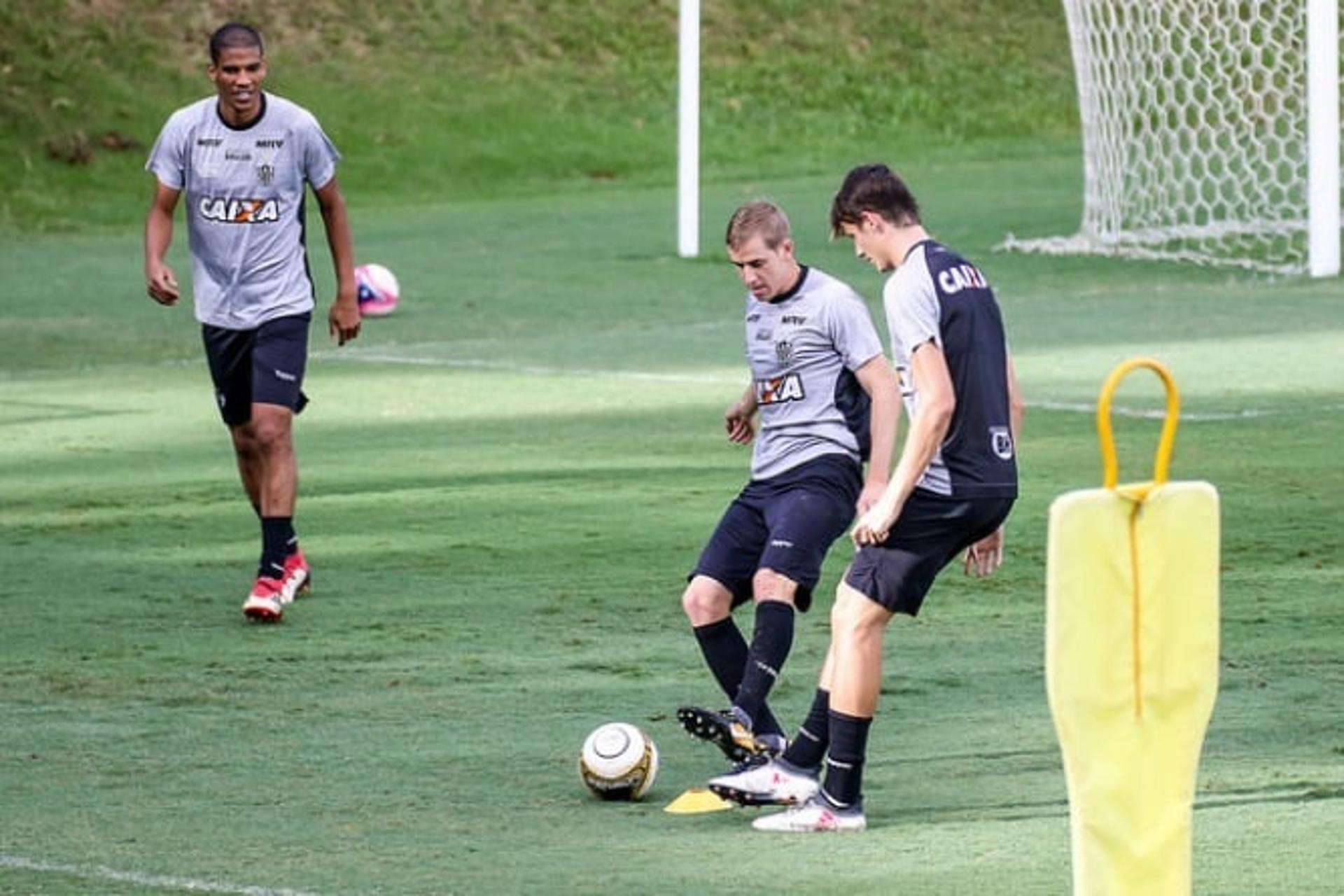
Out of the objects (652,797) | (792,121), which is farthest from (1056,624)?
(792,121)

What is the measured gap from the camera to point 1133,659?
4.95m

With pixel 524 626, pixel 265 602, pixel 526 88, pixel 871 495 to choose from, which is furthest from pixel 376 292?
pixel 526 88

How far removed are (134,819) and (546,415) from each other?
973 centimetres

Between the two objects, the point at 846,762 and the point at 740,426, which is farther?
the point at 740,426

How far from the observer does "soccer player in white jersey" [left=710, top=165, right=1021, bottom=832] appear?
7.66 m

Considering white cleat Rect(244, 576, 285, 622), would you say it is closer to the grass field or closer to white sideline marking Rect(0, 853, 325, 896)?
the grass field

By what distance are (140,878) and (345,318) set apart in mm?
4841

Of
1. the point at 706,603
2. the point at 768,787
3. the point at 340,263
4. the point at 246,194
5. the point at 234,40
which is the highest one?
the point at 234,40

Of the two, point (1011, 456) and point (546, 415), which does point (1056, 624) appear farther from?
point (546, 415)

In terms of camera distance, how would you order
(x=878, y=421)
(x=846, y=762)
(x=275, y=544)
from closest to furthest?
(x=846, y=762)
(x=878, y=421)
(x=275, y=544)

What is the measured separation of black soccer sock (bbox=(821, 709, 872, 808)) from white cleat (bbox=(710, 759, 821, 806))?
227mm

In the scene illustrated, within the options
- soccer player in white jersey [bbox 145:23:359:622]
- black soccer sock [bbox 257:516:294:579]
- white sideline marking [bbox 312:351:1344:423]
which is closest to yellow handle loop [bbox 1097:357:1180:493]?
black soccer sock [bbox 257:516:294:579]

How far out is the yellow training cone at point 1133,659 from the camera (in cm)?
488

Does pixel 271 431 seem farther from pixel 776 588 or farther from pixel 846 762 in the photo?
pixel 846 762
